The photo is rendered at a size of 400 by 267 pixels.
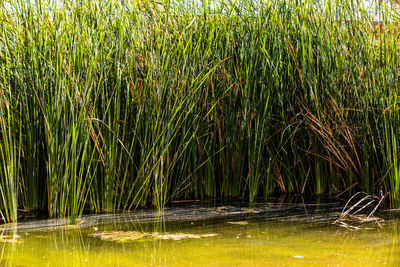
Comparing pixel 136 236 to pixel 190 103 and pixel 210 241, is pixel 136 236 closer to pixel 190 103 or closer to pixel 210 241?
pixel 210 241

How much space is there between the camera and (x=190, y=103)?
3.11 meters

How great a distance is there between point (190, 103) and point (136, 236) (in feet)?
3.71

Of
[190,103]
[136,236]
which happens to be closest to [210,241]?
[136,236]

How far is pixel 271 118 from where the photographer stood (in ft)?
10.9

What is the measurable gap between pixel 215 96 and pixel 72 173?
4.12 feet

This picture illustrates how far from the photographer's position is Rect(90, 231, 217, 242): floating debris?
218 cm

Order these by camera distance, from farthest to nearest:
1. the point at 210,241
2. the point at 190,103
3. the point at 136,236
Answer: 1. the point at 190,103
2. the point at 136,236
3. the point at 210,241

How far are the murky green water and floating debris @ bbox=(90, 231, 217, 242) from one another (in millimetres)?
14

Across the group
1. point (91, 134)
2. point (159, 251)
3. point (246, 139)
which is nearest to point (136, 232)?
point (159, 251)

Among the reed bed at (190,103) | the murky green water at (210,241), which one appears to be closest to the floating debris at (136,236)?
the murky green water at (210,241)

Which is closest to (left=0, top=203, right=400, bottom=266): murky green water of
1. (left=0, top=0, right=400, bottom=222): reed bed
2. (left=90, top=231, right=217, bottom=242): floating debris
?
(left=90, top=231, right=217, bottom=242): floating debris

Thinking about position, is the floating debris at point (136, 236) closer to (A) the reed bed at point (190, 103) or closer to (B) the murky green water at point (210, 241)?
(B) the murky green water at point (210, 241)

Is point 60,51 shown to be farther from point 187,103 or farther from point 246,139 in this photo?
point 246,139

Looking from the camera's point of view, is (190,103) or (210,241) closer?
(210,241)
